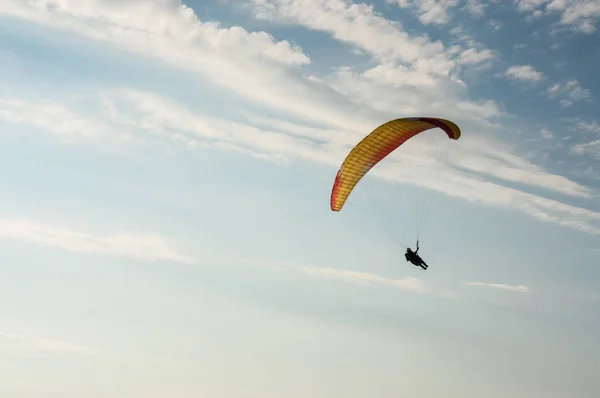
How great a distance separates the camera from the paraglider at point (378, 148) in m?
58.6

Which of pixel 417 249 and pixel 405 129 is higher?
pixel 405 129

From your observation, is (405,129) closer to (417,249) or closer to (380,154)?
(380,154)

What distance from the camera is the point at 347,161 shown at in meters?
60.0

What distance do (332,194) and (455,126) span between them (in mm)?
10241

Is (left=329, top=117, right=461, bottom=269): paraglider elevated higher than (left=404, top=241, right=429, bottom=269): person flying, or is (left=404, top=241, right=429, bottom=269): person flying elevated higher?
(left=329, top=117, right=461, bottom=269): paraglider

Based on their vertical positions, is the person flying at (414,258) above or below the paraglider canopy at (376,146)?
below

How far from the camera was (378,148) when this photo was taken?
60.0m

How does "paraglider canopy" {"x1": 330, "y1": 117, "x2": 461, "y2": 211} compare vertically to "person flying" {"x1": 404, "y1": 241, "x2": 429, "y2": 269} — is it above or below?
above

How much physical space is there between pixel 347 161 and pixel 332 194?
3045 mm

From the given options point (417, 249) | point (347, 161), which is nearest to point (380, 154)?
point (347, 161)

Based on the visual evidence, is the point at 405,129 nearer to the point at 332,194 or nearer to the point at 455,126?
the point at 455,126

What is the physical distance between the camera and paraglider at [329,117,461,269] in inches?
2307

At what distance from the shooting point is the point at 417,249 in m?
61.3

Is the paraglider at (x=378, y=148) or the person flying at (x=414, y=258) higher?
the paraglider at (x=378, y=148)
